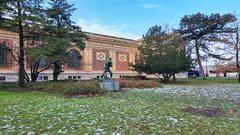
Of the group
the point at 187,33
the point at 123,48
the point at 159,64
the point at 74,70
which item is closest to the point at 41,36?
the point at 159,64

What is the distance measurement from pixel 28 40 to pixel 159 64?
15.2 meters

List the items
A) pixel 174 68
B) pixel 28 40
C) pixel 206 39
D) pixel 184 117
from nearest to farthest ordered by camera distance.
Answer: pixel 184 117
pixel 28 40
pixel 174 68
pixel 206 39

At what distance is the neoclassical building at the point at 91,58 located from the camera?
3847 centimetres

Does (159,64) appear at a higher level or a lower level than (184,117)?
higher

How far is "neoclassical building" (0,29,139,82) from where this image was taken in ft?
126

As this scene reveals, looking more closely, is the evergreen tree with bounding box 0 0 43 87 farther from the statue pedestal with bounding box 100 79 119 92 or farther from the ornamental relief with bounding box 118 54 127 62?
the ornamental relief with bounding box 118 54 127 62

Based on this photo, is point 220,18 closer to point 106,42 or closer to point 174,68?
point 174,68

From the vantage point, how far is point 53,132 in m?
6.47

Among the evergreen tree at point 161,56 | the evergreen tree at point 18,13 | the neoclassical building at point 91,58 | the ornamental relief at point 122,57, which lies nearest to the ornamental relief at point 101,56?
the neoclassical building at point 91,58

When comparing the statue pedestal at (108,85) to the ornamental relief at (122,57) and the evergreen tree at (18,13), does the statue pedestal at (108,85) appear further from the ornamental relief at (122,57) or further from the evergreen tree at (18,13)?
the ornamental relief at (122,57)

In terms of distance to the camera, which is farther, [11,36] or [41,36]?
[11,36]

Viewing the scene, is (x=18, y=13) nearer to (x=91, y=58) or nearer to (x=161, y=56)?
(x=161, y=56)

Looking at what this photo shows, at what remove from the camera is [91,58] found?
49.8 m

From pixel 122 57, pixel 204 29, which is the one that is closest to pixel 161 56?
pixel 204 29
